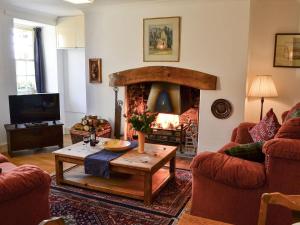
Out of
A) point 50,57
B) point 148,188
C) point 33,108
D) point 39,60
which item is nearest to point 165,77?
point 148,188

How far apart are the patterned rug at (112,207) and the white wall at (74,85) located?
113 inches

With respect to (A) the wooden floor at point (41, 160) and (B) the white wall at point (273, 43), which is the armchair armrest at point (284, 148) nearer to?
(A) the wooden floor at point (41, 160)

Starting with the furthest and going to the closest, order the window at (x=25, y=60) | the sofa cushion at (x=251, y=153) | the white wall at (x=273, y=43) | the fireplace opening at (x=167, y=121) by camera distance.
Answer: the window at (x=25, y=60) → the fireplace opening at (x=167, y=121) → the white wall at (x=273, y=43) → the sofa cushion at (x=251, y=153)

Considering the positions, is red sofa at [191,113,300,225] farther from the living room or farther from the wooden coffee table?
the wooden coffee table

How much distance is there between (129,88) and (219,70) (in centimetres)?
163

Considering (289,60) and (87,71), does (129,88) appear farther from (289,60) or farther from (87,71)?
(289,60)

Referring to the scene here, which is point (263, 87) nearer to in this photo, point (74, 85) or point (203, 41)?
point (203, 41)

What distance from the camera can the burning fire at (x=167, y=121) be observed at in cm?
496

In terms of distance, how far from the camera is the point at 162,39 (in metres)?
4.52

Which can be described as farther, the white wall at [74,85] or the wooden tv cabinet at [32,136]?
the white wall at [74,85]

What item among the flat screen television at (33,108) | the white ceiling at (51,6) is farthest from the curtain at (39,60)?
the flat screen television at (33,108)

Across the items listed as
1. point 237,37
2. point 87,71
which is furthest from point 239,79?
point 87,71

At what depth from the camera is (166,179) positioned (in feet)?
11.2

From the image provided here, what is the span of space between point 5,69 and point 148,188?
3.56 m
